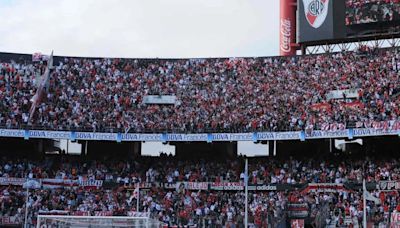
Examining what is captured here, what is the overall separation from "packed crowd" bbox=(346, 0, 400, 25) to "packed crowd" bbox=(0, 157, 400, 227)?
31.6 ft

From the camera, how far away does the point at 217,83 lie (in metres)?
47.2

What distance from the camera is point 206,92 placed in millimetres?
46469

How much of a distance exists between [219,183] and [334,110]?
7.92 metres

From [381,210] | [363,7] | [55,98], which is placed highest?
[363,7]

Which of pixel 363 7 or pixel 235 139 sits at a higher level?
pixel 363 7

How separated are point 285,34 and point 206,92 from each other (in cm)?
813

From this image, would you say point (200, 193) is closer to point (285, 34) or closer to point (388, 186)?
point (388, 186)

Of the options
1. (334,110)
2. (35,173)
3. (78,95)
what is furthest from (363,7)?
(35,173)

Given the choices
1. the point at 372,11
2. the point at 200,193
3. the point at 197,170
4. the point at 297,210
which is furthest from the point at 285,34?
the point at 297,210

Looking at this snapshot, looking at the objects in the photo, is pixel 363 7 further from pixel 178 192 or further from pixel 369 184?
pixel 178 192

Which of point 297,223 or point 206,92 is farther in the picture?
point 206,92

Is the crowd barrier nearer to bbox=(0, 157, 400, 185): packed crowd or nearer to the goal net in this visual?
bbox=(0, 157, 400, 185): packed crowd

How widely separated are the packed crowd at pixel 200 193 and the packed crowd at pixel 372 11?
31.6 ft

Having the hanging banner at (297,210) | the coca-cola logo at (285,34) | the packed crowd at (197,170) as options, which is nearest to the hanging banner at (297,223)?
the hanging banner at (297,210)
